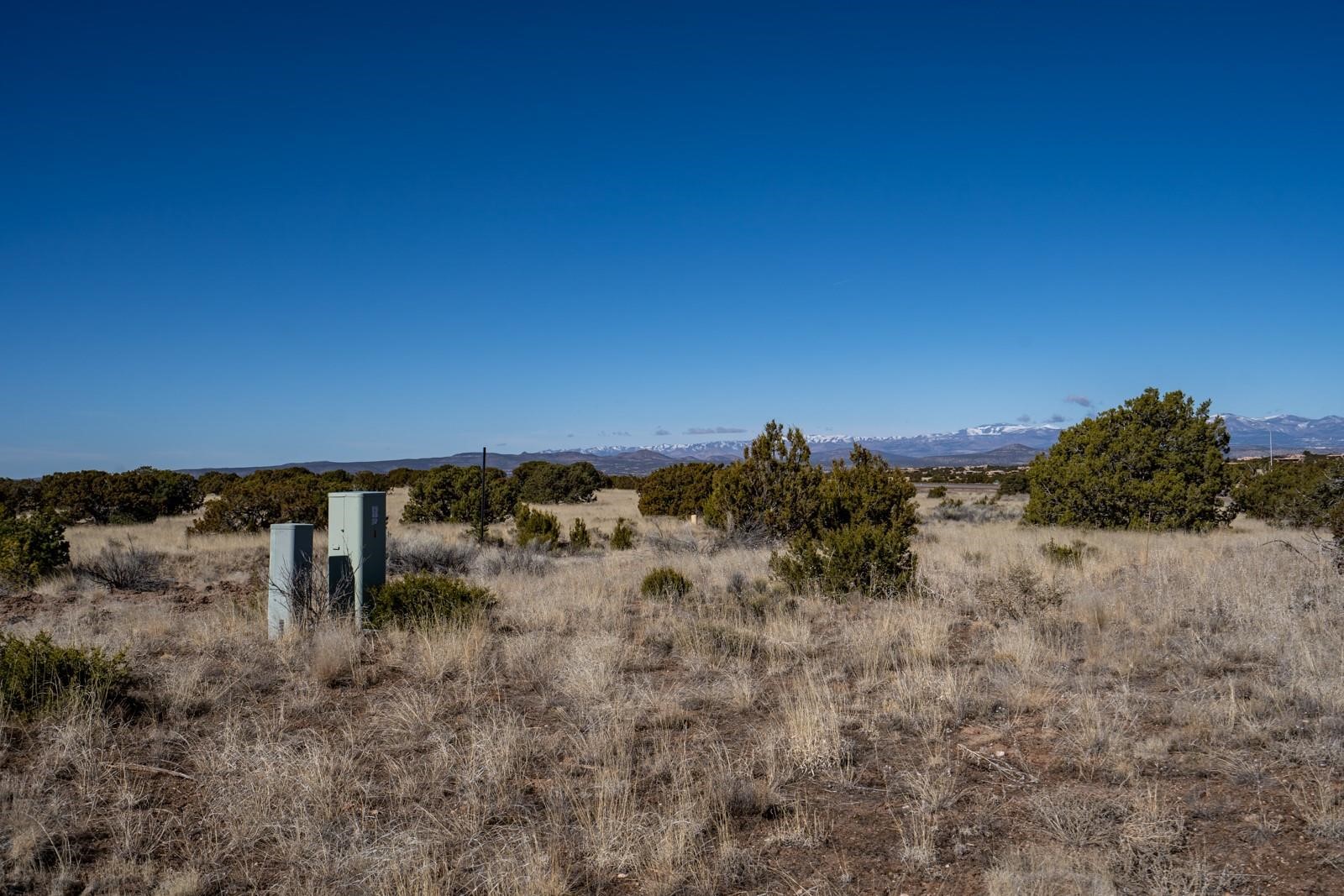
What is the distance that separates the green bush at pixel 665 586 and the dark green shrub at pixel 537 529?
22.3ft

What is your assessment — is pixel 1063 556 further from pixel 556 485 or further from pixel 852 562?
pixel 556 485

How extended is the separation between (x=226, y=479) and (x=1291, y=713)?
45.3 m

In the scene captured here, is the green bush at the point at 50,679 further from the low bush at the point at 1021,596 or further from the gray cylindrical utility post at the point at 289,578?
the low bush at the point at 1021,596

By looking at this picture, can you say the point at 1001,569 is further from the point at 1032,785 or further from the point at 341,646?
the point at 341,646

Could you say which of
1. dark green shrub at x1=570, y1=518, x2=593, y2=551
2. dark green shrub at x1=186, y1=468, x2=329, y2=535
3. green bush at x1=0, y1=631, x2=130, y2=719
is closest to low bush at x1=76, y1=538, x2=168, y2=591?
dark green shrub at x1=186, y1=468, x2=329, y2=535

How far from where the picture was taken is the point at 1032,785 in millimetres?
4320

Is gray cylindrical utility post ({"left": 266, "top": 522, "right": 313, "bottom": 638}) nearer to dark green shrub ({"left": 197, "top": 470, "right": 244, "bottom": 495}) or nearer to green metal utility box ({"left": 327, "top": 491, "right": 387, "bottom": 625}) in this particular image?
green metal utility box ({"left": 327, "top": 491, "right": 387, "bottom": 625})

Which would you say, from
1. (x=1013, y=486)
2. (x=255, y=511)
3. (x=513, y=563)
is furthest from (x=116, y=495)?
(x=1013, y=486)

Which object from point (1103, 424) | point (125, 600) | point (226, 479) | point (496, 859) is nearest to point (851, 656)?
point (496, 859)

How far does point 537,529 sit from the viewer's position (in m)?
18.4

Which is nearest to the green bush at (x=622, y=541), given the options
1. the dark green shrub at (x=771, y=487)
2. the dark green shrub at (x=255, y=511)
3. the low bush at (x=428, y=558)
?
the dark green shrub at (x=771, y=487)

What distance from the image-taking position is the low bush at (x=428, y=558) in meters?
13.6

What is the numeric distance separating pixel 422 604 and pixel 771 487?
985 cm

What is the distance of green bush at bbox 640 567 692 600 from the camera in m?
10.5
